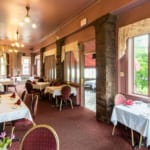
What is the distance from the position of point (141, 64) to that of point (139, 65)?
6 centimetres

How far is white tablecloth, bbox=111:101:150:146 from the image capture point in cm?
261

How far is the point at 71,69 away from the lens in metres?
7.09

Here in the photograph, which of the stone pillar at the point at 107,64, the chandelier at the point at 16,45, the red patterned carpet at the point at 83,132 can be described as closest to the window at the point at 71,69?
the red patterned carpet at the point at 83,132

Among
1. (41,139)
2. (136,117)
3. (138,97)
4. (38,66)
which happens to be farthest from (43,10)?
(38,66)

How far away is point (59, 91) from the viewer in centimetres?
596

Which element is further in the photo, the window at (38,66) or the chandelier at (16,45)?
the window at (38,66)

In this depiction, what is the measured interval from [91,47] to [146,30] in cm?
282

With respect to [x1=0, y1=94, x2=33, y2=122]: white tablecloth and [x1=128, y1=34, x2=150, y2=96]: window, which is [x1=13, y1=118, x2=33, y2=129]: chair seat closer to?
[x1=0, y1=94, x2=33, y2=122]: white tablecloth

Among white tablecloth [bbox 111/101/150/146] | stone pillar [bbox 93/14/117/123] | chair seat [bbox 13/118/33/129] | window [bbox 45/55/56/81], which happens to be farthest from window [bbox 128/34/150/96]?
window [bbox 45/55/56/81]

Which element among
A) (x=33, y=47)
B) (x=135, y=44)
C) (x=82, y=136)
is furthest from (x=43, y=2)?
(x=33, y=47)

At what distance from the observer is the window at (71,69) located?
6588 millimetres

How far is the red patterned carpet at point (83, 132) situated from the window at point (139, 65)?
41.1 inches

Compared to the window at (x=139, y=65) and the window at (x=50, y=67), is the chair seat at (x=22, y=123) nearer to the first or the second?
the window at (x=139, y=65)

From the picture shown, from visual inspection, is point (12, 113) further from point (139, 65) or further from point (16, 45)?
point (16, 45)
